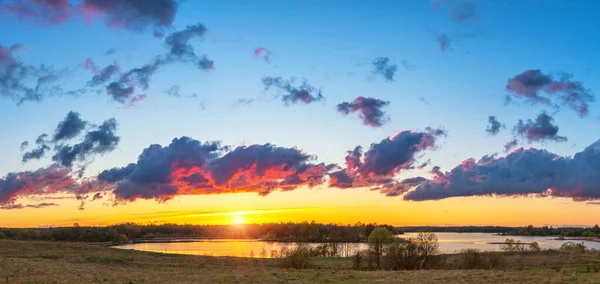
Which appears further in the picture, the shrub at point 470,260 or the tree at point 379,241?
the tree at point 379,241

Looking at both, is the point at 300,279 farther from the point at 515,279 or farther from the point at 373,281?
the point at 515,279

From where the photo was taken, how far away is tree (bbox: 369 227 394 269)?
2813 inches

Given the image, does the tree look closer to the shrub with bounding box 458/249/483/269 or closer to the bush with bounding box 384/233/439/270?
the bush with bounding box 384/233/439/270

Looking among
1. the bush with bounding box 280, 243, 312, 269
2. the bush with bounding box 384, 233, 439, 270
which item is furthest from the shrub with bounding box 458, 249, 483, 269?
the bush with bounding box 280, 243, 312, 269

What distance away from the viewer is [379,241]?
7275 centimetres

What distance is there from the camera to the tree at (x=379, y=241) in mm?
71438

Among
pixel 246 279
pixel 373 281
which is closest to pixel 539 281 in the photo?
pixel 373 281

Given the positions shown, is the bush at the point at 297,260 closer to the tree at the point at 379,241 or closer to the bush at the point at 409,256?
the tree at the point at 379,241

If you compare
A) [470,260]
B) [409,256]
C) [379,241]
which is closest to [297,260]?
[379,241]

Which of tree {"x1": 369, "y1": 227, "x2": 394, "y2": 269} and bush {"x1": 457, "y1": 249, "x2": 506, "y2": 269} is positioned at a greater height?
tree {"x1": 369, "y1": 227, "x2": 394, "y2": 269}

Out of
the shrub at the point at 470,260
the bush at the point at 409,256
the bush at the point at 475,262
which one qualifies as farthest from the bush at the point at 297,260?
the shrub at the point at 470,260

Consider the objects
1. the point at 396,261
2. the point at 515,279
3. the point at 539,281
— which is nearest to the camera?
the point at 539,281

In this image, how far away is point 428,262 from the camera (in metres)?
67.1

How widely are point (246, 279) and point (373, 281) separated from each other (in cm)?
1049
